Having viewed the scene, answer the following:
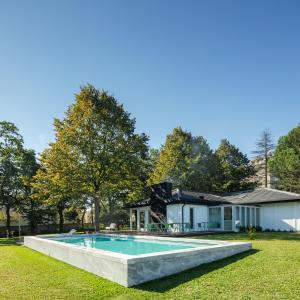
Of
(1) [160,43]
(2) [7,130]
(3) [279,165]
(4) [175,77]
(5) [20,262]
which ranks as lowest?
(5) [20,262]

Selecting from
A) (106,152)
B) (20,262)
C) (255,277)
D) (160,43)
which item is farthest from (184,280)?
(106,152)

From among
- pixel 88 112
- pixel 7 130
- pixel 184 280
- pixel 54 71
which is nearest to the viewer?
pixel 184 280

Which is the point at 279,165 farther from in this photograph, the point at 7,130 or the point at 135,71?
the point at 7,130

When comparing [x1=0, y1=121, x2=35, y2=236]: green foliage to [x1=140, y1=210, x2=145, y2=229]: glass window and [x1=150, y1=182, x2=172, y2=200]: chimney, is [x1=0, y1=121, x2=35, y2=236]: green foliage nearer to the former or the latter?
[x1=140, y1=210, x2=145, y2=229]: glass window

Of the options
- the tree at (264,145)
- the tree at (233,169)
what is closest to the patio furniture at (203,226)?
the tree at (233,169)

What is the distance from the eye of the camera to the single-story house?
85.7 ft

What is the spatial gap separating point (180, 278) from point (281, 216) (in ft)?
69.7

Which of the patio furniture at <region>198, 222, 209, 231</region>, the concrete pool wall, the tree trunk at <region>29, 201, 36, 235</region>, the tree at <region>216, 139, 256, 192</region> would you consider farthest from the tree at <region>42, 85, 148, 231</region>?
the tree at <region>216, 139, 256, 192</region>

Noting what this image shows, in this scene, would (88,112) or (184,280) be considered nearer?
(184,280)

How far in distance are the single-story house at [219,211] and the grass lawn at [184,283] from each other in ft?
51.0

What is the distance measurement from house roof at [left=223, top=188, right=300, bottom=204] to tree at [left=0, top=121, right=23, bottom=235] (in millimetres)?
20970

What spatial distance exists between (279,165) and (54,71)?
1399 inches

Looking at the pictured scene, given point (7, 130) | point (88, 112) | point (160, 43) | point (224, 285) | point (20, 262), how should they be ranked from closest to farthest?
point (224, 285), point (20, 262), point (160, 43), point (88, 112), point (7, 130)

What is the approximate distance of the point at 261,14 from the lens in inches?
554
